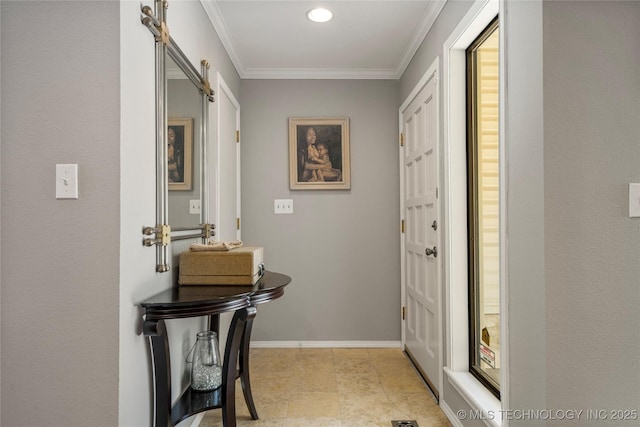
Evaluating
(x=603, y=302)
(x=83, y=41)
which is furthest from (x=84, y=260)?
(x=603, y=302)

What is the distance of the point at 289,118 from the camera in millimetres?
3396

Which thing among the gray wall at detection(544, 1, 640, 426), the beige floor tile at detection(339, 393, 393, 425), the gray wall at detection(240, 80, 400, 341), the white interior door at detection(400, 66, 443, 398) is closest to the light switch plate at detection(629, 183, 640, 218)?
the gray wall at detection(544, 1, 640, 426)

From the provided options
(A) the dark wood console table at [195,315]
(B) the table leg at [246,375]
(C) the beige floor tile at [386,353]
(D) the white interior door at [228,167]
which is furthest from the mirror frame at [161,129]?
(C) the beige floor tile at [386,353]

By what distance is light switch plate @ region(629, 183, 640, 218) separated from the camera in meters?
1.27

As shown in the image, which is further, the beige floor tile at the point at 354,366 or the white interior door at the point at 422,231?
the beige floor tile at the point at 354,366

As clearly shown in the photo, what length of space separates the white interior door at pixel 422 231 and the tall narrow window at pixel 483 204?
0.22 meters

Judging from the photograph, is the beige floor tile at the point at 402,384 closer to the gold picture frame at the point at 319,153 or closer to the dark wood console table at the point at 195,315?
the dark wood console table at the point at 195,315

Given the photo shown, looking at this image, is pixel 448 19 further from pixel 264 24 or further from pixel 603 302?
pixel 603 302

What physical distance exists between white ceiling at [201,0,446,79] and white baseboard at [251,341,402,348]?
7.39ft

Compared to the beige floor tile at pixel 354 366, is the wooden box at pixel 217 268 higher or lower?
higher

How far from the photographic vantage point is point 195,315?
56.0 inches

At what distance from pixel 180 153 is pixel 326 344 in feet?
7.16

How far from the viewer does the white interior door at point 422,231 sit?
8.08 ft

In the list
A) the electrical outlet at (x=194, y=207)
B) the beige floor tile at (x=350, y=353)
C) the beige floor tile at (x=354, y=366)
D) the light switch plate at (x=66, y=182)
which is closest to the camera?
the light switch plate at (x=66, y=182)
